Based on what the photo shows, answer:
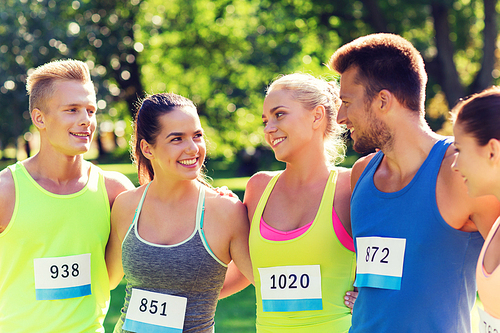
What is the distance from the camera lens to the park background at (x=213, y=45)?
1088 cm

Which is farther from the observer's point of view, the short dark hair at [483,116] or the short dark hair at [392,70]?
the short dark hair at [392,70]

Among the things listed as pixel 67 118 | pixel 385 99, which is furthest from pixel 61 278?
pixel 385 99

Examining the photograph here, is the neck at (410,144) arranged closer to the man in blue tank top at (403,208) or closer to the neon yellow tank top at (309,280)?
the man in blue tank top at (403,208)

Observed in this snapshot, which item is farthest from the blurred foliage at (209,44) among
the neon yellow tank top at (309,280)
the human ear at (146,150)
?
the neon yellow tank top at (309,280)

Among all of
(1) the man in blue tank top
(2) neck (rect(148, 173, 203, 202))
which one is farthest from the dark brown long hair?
(1) the man in blue tank top

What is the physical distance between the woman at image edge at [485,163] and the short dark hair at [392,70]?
0.49m

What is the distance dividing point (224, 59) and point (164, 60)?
242 centimetres

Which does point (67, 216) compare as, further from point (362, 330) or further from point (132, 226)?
point (362, 330)

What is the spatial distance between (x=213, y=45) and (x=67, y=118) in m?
12.6

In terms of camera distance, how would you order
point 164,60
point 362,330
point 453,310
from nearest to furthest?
1. point 453,310
2. point 362,330
3. point 164,60

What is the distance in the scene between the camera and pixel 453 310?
2033 millimetres

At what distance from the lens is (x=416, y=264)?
6.77 ft

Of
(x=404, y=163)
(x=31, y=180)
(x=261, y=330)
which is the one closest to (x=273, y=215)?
(x=261, y=330)

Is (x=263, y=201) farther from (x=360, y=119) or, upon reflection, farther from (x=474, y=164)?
(x=474, y=164)
